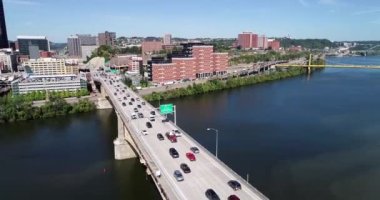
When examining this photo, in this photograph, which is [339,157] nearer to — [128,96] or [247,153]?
[247,153]

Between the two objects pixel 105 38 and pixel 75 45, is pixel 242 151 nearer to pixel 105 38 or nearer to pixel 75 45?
pixel 75 45

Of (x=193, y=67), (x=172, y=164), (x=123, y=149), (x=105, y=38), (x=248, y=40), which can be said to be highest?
A: (x=105, y=38)

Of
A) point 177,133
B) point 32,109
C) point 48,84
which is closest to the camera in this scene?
point 177,133

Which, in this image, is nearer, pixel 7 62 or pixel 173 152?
pixel 173 152

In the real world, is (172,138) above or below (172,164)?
above

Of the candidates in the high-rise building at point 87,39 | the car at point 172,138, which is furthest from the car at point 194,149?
the high-rise building at point 87,39

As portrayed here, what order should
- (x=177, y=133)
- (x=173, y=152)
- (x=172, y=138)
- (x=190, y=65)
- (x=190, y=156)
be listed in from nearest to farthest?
(x=190, y=156) < (x=173, y=152) < (x=172, y=138) < (x=177, y=133) < (x=190, y=65)

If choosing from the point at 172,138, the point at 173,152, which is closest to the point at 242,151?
the point at 172,138

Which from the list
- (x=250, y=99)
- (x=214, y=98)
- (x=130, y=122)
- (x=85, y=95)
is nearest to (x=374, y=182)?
(x=130, y=122)
